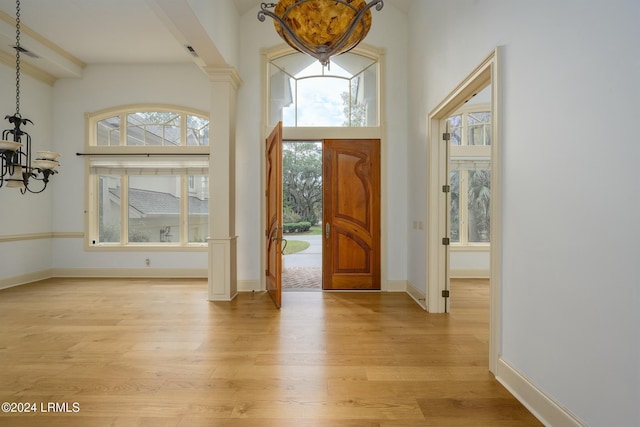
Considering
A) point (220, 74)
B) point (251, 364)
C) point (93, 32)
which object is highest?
point (93, 32)

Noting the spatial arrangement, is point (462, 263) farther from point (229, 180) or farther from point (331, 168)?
point (229, 180)

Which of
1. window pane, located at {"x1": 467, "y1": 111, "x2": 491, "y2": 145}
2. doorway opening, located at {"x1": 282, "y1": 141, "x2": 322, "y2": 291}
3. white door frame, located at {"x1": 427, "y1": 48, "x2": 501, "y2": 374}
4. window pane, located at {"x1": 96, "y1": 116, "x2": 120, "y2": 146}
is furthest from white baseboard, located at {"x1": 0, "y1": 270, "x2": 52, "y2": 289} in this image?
window pane, located at {"x1": 467, "y1": 111, "x2": 491, "y2": 145}

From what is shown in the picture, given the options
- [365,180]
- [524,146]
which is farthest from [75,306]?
[524,146]

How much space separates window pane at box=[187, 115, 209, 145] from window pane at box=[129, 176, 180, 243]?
79 centimetres

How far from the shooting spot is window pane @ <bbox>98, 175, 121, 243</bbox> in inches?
247

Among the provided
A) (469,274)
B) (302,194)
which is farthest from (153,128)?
(302,194)

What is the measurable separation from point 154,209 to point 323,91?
381 cm

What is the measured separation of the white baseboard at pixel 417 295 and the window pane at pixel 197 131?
14.2 ft

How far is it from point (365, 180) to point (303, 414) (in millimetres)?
3692

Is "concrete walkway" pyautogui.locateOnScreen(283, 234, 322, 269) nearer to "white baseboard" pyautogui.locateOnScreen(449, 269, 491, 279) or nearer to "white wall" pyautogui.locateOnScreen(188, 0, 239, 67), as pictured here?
"white baseboard" pyautogui.locateOnScreen(449, 269, 491, 279)

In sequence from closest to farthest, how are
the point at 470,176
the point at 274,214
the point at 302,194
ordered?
the point at 274,214, the point at 470,176, the point at 302,194

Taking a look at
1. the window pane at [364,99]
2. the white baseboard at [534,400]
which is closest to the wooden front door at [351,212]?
the window pane at [364,99]

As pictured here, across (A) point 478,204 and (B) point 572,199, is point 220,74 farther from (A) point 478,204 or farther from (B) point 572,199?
(A) point 478,204

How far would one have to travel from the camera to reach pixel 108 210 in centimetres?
629
